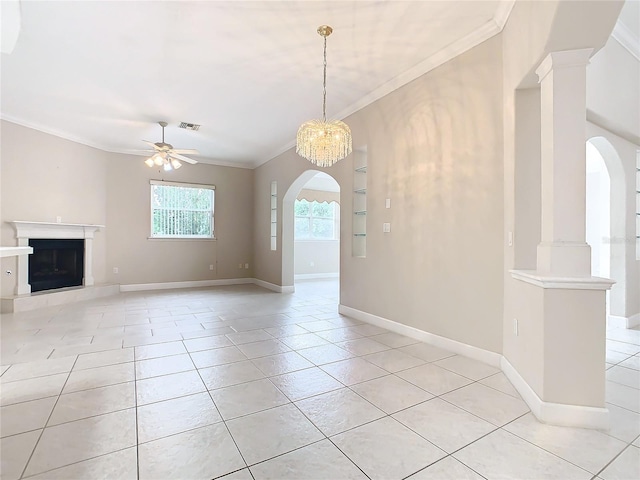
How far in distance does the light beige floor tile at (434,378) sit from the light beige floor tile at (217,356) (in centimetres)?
145

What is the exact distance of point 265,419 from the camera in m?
1.94

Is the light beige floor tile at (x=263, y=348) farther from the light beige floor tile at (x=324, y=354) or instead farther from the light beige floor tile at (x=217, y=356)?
the light beige floor tile at (x=324, y=354)

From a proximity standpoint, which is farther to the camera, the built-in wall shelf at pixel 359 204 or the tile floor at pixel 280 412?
the built-in wall shelf at pixel 359 204

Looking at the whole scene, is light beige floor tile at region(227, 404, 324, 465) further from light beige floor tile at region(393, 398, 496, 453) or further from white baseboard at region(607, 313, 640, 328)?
white baseboard at region(607, 313, 640, 328)

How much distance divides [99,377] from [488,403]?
2.88 m

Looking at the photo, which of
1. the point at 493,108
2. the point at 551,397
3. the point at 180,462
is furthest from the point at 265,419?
the point at 493,108

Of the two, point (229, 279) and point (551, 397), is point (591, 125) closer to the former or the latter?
point (551, 397)

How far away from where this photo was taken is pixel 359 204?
4.49m

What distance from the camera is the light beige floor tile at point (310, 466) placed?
147 centimetres

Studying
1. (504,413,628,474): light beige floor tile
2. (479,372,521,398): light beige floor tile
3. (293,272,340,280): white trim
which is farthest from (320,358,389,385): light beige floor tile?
(293,272,340,280): white trim

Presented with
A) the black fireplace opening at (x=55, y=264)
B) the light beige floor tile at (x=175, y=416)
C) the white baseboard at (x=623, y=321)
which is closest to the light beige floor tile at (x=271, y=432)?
the light beige floor tile at (x=175, y=416)

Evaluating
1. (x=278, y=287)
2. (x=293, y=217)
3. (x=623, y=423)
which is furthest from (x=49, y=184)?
(x=623, y=423)

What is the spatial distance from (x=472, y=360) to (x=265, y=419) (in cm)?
195

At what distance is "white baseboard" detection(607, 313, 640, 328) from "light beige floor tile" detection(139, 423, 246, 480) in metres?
4.81
